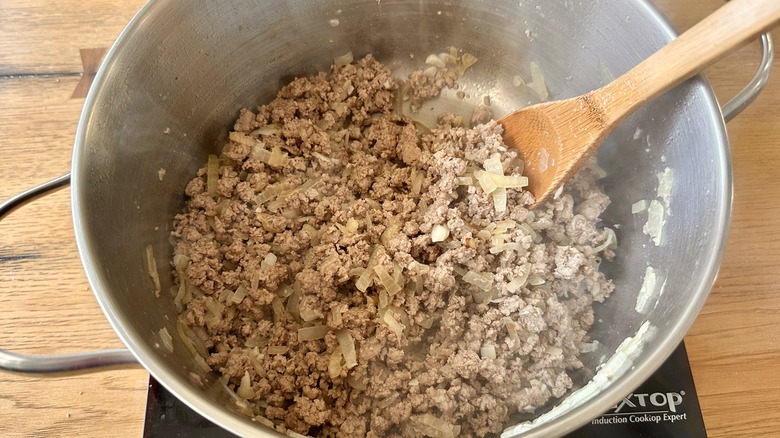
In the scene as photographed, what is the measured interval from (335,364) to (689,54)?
41.4 inches

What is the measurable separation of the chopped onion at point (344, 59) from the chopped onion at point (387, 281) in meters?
0.69

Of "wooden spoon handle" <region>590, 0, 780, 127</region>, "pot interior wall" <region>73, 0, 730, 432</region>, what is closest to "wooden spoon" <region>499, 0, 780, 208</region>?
"wooden spoon handle" <region>590, 0, 780, 127</region>

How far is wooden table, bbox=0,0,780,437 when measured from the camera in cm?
138

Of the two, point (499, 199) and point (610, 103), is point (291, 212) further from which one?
point (610, 103)

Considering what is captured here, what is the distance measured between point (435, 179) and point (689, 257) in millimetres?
667

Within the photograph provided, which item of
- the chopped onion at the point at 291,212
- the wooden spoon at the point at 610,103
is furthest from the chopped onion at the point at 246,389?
the wooden spoon at the point at 610,103

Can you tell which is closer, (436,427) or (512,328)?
(436,427)

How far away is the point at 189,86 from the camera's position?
1434 millimetres

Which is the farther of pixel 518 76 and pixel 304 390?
pixel 518 76

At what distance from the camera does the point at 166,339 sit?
122 centimetres

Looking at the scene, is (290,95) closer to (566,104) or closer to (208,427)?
(566,104)

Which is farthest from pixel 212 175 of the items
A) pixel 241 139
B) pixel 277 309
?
pixel 277 309

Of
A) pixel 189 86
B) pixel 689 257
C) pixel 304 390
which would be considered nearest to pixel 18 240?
pixel 189 86

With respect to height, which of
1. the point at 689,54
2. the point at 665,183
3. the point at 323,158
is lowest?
the point at 323,158
